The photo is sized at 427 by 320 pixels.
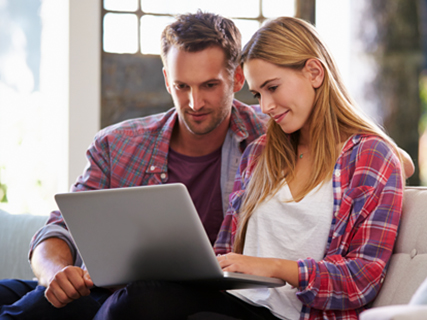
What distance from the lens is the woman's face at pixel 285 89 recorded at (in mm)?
1466

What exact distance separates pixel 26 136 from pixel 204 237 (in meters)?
2.44

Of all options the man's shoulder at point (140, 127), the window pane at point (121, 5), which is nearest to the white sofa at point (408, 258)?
the man's shoulder at point (140, 127)

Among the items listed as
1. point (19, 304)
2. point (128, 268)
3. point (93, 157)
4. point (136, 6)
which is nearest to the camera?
point (128, 268)

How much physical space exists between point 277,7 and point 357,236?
213 cm

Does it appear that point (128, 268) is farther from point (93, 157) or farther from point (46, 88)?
point (46, 88)

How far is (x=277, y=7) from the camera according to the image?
311cm

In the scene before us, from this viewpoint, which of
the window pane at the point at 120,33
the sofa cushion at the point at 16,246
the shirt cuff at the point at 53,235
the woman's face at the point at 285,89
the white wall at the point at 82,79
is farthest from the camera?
the window pane at the point at 120,33

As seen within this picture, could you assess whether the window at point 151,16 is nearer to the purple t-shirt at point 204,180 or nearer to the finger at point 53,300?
the purple t-shirt at point 204,180

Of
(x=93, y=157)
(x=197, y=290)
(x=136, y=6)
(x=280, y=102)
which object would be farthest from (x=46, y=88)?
(x=197, y=290)

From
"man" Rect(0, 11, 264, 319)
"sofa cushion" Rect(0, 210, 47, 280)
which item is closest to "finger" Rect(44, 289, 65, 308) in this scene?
"man" Rect(0, 11, 264, 319)

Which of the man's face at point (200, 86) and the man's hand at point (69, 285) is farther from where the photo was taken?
the man's face at point (200, 86)

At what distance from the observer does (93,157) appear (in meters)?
1.95

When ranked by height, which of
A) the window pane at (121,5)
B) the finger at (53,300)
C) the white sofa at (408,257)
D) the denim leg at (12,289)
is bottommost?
the denim leg at (12,289)

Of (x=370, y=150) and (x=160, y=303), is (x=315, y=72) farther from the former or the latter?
(x=160, y=303)
